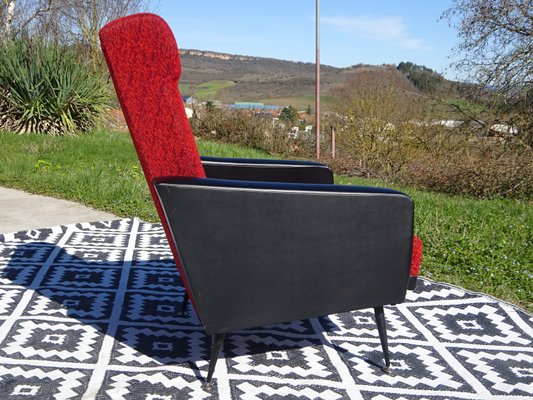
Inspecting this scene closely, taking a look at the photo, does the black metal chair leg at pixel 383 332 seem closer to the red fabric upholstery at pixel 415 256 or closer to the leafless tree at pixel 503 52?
the red fabric upholstery at pixel 415 256

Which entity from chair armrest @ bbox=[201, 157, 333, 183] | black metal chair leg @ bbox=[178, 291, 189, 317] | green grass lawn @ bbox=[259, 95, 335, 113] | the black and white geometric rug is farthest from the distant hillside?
black metal chair leg @ bbox=[178, 291, 189, 317]

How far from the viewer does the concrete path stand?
4.85m

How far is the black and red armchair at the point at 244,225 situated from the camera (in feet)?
6.57

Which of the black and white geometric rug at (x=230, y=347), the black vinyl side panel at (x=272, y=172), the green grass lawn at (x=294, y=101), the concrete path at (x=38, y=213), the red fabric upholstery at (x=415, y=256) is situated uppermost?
the green grass lawn at (x=294, y=101)

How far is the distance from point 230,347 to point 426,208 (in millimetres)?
3460

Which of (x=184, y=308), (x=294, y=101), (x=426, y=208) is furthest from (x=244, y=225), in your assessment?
(x=294, y=101)

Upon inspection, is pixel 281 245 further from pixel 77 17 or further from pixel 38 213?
pixel 77 17

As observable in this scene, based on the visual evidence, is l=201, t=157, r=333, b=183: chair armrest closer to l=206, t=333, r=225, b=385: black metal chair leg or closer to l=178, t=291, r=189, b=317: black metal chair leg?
l=178, t=291, r=189, b=317: black metal chair leg

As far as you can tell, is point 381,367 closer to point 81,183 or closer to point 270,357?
point 270,357

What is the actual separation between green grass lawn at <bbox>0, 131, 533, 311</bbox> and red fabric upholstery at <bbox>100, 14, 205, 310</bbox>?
2.20 metres

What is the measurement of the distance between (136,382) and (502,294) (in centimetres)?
220

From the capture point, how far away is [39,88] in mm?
9883

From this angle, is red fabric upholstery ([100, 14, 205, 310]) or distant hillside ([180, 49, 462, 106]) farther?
distant hillside ([180, 49, 462, 106])

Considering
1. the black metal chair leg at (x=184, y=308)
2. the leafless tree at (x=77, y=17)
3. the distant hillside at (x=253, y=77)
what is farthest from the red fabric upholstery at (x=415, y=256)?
the distant hillside at (x=253, y=77)
